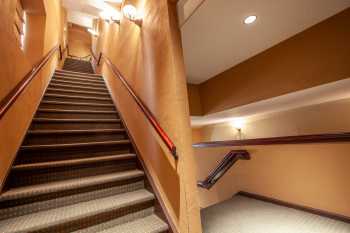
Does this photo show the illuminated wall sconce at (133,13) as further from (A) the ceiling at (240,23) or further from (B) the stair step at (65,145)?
(B) the stair step at (65,145)

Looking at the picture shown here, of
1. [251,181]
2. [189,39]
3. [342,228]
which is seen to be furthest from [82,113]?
[342,228]

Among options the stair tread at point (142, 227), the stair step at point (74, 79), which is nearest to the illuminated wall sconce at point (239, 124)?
the stair tread at point (142, 227)

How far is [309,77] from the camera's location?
6.66ft

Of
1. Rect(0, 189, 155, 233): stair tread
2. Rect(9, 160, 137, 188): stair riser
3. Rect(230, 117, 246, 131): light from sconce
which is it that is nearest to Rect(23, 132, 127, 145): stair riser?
Rect(9, 160, 137, 188): stair riser

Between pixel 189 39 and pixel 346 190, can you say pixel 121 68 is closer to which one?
pixel 189 39

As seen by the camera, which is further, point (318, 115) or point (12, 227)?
point (318, 115)

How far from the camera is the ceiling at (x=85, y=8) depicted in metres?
4.44

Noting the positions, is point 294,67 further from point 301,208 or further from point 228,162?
point 301,208

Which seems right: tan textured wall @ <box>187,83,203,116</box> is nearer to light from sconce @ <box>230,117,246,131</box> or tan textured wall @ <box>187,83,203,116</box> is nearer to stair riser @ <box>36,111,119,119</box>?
light from sconce @ <box>230,117,246,131</box>

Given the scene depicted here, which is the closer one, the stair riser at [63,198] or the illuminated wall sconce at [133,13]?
the stair riser at [63,198]

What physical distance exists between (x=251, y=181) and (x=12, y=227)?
2806mm

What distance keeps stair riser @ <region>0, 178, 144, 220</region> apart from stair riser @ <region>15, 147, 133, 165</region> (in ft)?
1.79

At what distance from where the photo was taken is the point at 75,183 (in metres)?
1.61

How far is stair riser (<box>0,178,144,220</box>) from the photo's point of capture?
137 cm
